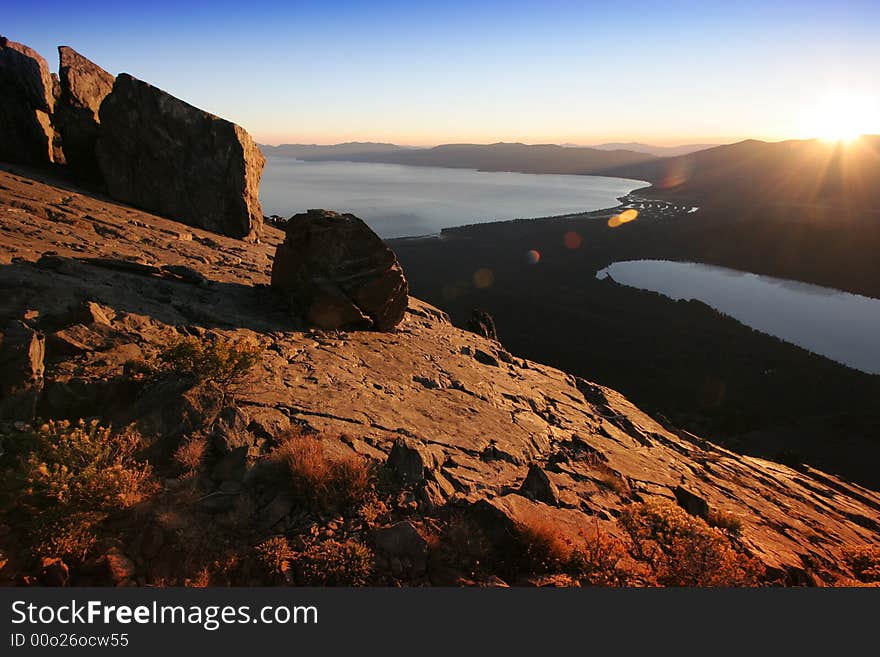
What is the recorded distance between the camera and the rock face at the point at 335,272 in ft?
43.9

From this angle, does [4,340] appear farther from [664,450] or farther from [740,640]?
[664,450]

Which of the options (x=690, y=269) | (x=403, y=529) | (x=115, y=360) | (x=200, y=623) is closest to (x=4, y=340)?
(x=115, y=360)

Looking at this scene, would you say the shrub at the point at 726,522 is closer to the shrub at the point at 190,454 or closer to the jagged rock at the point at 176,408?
the shrub at the point at 190,454

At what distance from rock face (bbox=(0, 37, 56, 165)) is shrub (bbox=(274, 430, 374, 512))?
2180cm

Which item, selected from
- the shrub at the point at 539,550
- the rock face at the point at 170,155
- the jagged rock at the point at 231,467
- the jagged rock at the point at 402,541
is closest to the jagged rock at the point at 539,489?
the shrub at the point at 539,550

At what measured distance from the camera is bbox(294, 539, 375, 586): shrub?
480 centimetres

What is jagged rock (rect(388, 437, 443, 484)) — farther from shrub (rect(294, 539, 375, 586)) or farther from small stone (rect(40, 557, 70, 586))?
small stone (rect(40, 557, 70, 586))

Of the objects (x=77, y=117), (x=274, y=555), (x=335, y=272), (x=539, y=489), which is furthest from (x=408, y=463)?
(x=77, y=117)

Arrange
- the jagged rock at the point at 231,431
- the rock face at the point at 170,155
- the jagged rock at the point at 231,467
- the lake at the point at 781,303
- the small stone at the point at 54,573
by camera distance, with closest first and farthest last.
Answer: the small stone at the point at 54,573 → the jagged rock at the point at 231,467 → the jagged rock at the point at 231,431 → the rock face at the point at 170,155 → the lake at the point at 781,303

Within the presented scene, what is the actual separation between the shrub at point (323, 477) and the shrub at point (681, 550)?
4011 mm

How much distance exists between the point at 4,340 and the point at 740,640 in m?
9.55

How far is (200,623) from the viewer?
399 cm

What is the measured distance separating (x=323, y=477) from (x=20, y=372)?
4413mm

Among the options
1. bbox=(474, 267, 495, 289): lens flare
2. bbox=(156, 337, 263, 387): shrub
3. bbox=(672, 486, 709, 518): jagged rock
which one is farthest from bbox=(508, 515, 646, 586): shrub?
bbox=(474, 267, 495, 289): lens flare
